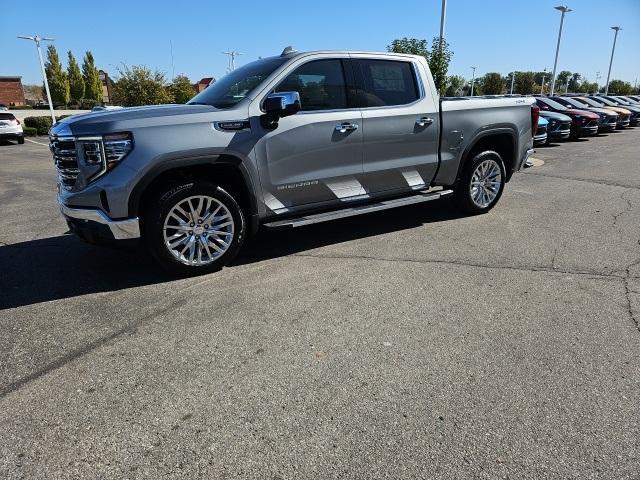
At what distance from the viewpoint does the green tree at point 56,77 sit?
211ft

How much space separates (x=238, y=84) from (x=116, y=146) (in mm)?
1576

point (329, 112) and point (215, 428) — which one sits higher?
point (329, 112)

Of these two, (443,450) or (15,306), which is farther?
(15,306)

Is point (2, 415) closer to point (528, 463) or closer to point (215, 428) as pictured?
point (215, 428)

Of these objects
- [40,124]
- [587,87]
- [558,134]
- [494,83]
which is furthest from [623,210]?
[587,87]

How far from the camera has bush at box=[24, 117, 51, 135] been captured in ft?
100

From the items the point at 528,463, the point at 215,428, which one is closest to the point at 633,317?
the point at 528,463

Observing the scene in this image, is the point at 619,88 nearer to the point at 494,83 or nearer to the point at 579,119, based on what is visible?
the point at 494,83

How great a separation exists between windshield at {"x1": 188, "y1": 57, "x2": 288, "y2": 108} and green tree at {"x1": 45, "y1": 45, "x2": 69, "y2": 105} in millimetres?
70173

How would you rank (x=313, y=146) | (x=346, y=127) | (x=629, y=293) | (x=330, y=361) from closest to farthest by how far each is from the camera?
(x=330, y=361), (x=629, y=293), (x=313, y=146), (x=346, y=127)

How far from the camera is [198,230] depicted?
450 centimetres

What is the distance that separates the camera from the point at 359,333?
136 inches

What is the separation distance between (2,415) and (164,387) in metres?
0.83

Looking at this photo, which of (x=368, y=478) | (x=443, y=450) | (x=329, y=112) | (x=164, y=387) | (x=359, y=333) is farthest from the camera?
(x=329, y=112)
